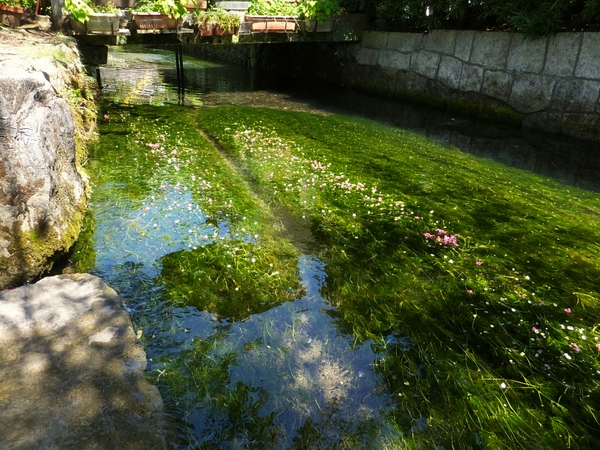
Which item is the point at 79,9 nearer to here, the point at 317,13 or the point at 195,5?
the point at 195,5

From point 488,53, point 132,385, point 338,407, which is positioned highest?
point 488,53

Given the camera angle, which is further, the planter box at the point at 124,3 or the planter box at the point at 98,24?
the planter box at the point at 124,3

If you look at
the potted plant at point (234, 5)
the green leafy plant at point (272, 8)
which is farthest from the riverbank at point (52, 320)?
the green leafy plant at point (272, 8)

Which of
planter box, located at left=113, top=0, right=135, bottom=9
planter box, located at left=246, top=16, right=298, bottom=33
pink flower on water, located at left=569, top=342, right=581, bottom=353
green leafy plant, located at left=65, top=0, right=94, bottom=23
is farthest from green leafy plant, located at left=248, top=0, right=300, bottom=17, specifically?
pink flower on water, located at left=569, top=342, right=581, bottom=353

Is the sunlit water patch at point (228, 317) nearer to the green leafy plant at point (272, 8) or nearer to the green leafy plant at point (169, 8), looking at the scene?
the green leafy plant at point (169, 8)

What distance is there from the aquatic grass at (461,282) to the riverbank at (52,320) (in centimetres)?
128

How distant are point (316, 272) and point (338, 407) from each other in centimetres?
129

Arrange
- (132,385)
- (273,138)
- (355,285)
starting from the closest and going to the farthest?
1. (132,385)
2. (355,285)
3. (273,138)

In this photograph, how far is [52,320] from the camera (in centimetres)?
234

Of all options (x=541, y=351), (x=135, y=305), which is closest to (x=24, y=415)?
(x=135, y=305)

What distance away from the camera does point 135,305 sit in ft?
9.18

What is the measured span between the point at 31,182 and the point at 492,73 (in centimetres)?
842

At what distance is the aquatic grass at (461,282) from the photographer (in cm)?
220

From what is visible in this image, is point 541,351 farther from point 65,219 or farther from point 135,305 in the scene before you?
point 65,219
